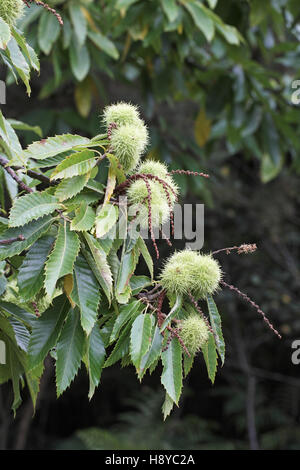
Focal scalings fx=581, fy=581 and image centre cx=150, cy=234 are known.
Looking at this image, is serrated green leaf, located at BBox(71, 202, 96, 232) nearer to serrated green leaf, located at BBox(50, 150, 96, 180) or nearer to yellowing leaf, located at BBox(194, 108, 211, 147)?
serrated green leaf, located at BBox(50, 150, 96, 180)

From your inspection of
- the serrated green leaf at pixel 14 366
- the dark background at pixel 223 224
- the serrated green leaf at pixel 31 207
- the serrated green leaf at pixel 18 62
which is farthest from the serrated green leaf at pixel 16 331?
the dark background at pixel 223 224

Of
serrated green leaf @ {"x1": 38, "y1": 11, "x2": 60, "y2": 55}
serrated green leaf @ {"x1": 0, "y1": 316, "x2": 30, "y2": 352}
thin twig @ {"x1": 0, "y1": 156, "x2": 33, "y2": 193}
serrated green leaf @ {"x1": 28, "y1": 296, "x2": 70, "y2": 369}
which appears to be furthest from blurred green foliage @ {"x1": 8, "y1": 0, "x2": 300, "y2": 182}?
serrated green leaf @ {"x1": 28, "y1": 296, "x2": 70, "y2": 369}

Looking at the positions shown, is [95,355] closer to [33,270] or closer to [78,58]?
[33,270]

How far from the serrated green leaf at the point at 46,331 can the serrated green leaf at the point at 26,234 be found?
12 cm

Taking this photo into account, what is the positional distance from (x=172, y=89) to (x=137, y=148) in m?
1.93

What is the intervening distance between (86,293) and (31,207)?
147 mm

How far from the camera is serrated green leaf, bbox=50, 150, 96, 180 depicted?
33.7 inches

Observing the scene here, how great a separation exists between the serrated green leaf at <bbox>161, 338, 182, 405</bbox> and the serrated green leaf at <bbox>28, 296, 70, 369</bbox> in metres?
0.16

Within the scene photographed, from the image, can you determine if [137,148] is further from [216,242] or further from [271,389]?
[271,389]

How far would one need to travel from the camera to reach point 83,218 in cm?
83

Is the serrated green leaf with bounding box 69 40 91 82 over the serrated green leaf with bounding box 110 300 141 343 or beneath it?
over

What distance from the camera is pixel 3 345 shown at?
3.44 feet

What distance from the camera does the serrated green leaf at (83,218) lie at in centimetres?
81
